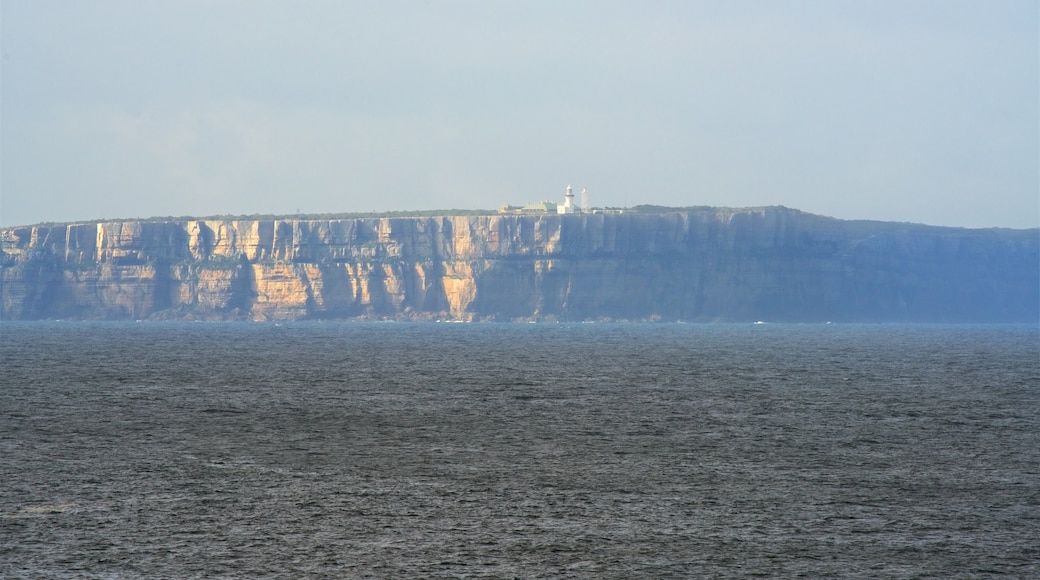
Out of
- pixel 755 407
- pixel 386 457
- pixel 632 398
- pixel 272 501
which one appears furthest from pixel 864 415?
pixel 272 501

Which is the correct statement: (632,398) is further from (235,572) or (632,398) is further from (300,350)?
(300,350)

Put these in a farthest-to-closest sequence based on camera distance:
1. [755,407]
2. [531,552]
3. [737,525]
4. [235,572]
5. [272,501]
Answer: [755,407] < [272,501] < [737,525] < [531,552] < [235,572]

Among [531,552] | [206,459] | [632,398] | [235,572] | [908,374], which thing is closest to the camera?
[235,572]

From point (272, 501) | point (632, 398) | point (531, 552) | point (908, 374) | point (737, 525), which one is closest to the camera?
point (531, 552)

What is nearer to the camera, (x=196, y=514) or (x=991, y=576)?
(x=991, y=576)

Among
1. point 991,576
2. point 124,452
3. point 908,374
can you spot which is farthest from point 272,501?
point 908,374

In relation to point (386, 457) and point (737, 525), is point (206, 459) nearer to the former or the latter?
point (386, 457)
